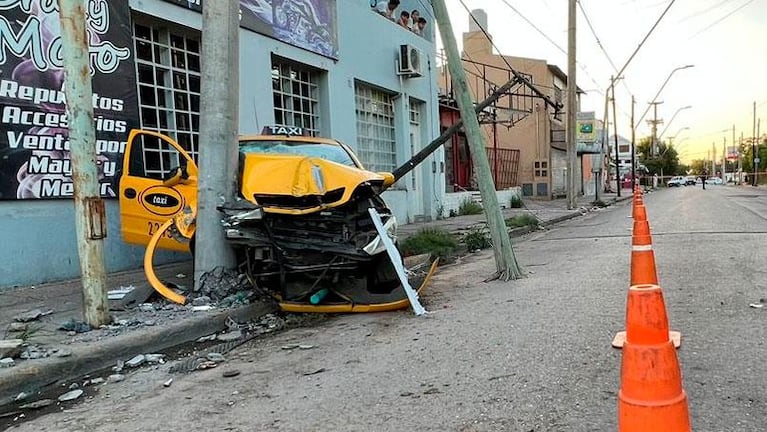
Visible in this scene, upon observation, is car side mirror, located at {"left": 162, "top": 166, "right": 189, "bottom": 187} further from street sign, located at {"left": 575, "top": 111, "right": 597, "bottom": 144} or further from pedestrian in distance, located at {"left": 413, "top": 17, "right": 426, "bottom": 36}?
street sign, located at {"left": 575, "top": 111, "right": 597, "bottom": 144}

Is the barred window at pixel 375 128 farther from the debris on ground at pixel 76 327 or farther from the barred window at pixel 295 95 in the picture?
the debris on ground at pixel 76 327

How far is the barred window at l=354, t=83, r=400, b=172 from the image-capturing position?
15070 mm

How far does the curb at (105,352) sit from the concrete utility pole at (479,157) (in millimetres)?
3403

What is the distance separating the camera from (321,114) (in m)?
13.3

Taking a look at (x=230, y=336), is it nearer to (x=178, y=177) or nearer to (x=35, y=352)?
(x=35, y=352)

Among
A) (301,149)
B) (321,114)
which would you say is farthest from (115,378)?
(321,114)

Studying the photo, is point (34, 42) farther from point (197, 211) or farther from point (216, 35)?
point (197, 211)

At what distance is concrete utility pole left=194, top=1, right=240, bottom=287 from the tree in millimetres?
90784

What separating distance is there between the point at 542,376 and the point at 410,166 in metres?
5.82

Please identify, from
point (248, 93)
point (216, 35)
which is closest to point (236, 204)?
point (216, 35)

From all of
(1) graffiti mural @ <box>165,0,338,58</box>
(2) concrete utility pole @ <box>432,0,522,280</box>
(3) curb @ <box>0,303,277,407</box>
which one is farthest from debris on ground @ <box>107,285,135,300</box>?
(1) graffiti mural @ <box>165,0,338,58</box>

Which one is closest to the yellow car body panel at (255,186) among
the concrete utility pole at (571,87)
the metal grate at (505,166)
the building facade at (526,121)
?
the concrete utility pole at (571,87)

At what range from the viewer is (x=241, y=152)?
23.5ft

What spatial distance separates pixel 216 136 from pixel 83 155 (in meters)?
1.50
